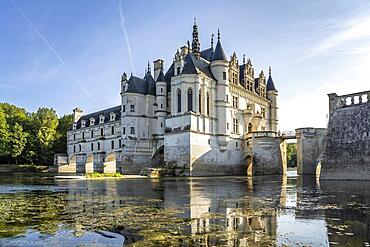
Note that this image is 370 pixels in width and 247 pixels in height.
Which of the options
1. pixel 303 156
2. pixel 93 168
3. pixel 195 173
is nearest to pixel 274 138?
pixel 303 156

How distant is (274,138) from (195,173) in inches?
581

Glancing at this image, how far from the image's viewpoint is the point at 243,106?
62.8 metres

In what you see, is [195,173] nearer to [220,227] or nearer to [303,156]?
[303,156]

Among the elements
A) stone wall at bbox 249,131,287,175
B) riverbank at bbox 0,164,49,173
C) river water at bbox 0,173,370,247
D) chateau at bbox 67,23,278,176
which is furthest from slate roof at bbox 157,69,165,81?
river water at bbox 0,173,370,247

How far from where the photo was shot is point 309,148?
49.1 meters

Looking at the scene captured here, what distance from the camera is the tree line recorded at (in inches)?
3113

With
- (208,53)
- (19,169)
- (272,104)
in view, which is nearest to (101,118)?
(19,169)

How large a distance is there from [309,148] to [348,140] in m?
21.5

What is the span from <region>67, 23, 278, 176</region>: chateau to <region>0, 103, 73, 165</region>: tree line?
1516 cm

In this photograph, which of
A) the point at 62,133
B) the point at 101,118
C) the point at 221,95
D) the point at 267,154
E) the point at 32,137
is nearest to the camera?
the point at 267,154

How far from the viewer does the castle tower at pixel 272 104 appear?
7194 centimetres

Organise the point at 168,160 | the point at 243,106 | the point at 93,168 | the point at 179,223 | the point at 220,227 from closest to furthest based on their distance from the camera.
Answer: the point at 220,227 → the point at 179,223 → the point at 168,160 → the point at 243,106 → the point at 93,168

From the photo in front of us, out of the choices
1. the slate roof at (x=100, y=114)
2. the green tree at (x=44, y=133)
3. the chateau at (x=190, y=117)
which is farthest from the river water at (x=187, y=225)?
the green tree at (x=44, y=133)

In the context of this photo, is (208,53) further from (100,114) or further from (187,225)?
(187,225)
